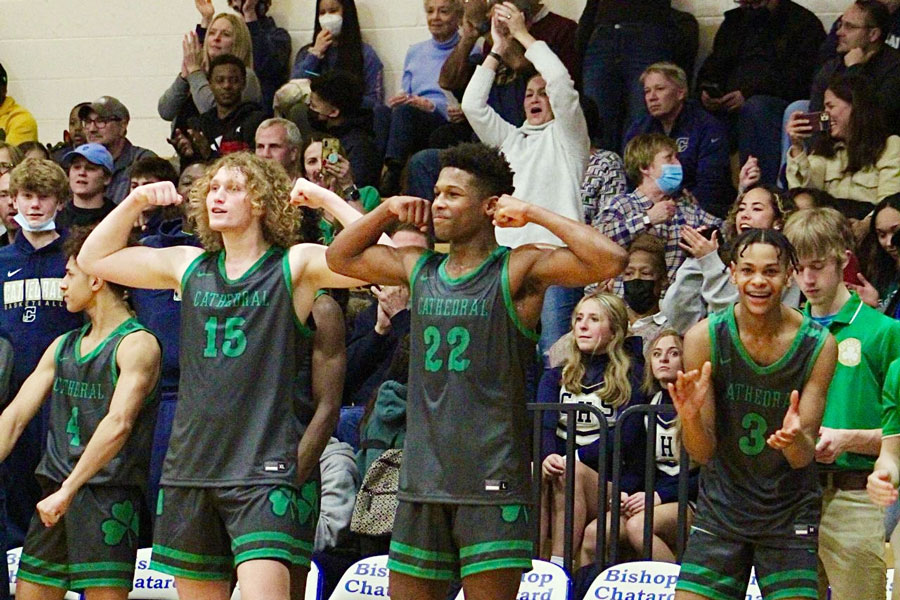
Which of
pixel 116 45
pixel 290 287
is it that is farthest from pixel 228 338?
pixel 116 45

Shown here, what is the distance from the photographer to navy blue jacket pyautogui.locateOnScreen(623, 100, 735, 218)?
851cm

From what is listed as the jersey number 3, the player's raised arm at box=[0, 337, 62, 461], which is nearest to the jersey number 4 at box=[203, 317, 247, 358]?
the player's raised arm at box=[0, 337, 62, 461]

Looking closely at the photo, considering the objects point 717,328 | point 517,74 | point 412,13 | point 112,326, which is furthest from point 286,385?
point 412,13

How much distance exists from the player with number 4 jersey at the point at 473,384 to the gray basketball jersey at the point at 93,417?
133cm

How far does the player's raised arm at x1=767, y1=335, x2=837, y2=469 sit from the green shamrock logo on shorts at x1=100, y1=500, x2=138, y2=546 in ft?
8.23

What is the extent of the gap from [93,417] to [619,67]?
448 cm

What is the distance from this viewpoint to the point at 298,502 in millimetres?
5250

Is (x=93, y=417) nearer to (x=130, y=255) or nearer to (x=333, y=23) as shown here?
(x=130, y=255)

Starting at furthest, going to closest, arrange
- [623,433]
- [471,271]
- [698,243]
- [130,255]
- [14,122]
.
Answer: [14,122]
[698,243]
[623,433]
[130,255]
[471,271]

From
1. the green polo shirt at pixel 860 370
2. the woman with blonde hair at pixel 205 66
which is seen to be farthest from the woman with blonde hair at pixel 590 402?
the woman with blonde hair at pixel 205 66

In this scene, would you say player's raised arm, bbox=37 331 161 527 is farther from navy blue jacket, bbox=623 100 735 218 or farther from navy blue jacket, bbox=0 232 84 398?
navy blue jacket, bbox=623 100 735 218

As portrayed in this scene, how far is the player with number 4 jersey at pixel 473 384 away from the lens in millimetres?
4898

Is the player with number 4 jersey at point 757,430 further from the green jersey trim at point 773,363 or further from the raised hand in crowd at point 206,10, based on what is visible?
the raised hand in crowd at point 206,10

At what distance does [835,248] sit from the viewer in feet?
17.9
